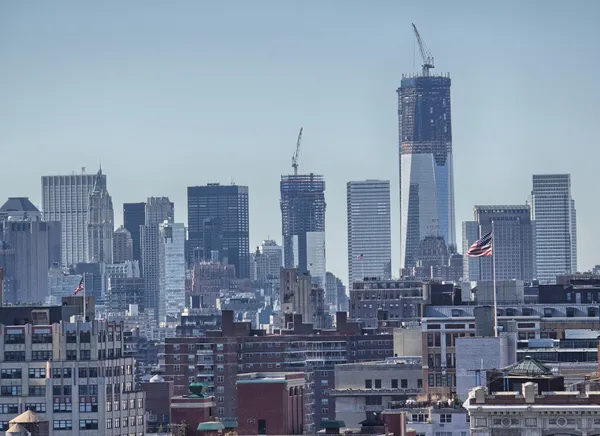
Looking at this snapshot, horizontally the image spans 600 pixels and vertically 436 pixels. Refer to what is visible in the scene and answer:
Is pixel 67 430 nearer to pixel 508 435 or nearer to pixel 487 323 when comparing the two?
pixel 487 323

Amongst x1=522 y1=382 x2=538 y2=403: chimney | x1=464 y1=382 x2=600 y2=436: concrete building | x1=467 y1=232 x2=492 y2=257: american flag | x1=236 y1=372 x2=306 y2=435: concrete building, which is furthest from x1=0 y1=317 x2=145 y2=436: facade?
x1=522 y1=382 x2=538 y2=403: chimney

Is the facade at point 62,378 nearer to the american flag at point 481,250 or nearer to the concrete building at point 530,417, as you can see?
the american flag at point 481,250

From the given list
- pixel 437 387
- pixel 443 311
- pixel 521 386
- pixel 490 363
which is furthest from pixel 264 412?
pixel 521 386

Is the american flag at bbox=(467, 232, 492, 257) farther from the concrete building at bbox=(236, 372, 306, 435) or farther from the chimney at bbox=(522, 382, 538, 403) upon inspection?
the chimney at bbox=(522, 382, 538, 403)

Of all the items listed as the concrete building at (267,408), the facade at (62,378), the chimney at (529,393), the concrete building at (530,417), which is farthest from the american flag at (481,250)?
the concrete building at (530,417)

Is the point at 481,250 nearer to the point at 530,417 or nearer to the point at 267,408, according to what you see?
the point at 267,408

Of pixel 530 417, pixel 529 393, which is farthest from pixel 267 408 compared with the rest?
pixel 530 417
